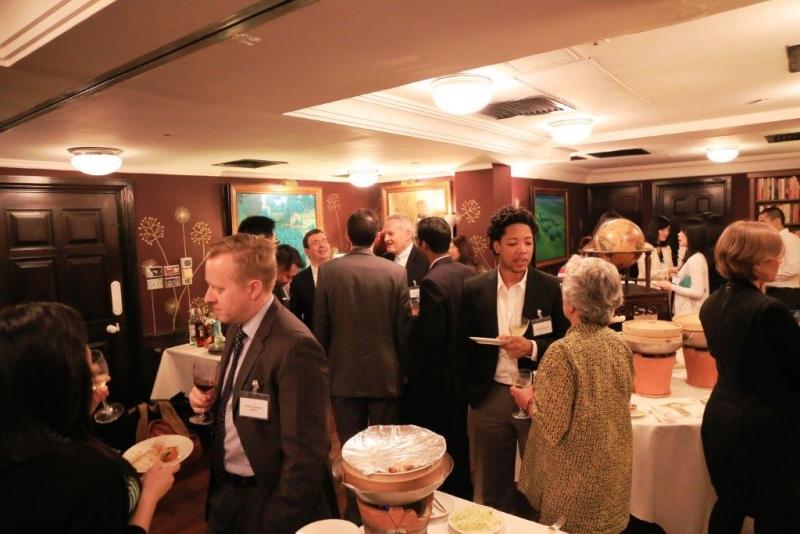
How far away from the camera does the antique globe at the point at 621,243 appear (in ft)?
8.98

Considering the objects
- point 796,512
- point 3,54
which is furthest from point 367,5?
point 796,512

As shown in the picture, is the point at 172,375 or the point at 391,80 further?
the point at 172,375

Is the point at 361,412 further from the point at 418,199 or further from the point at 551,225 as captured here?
the point at 551,225

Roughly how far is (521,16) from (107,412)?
6.82ft

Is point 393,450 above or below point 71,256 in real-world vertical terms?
below

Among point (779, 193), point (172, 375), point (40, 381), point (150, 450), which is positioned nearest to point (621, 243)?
point (150, 450)

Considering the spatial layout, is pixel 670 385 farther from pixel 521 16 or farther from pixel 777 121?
pixel 777 121

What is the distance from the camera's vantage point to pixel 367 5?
144 centimetres

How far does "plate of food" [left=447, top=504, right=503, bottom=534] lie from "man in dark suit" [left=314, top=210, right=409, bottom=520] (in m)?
1.41

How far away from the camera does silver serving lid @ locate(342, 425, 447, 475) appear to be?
3.76ft

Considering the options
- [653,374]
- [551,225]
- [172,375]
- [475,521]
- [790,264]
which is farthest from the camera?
[551,225]

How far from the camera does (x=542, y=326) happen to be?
2.23 metres

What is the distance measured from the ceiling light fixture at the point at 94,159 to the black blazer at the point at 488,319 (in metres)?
2.87

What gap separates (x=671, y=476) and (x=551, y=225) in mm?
5227
